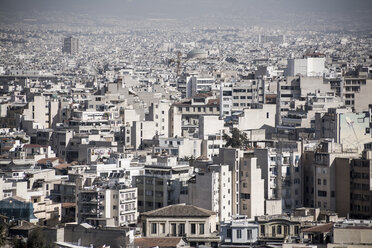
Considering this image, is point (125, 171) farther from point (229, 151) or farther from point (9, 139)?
point (9, 139)

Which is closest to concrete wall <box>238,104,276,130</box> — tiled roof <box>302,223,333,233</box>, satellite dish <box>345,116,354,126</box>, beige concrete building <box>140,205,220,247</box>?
satellite dish <box>345,116,354,126</box>

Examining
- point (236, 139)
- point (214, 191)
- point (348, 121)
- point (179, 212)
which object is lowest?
point (179, 212)

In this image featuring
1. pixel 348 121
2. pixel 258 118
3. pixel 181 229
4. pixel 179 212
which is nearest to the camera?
pixel 181 229

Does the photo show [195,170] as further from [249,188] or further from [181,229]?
[181,229]

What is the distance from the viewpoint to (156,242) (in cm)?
3278

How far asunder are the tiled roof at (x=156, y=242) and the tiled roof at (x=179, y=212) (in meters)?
2.13

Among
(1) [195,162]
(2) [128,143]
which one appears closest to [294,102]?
(2) [128,143]

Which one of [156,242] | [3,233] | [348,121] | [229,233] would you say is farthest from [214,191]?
[348,121]

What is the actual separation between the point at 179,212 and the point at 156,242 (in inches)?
108

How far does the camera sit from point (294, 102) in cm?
6038

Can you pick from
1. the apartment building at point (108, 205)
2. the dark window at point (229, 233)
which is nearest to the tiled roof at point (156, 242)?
the dark window at point (229, 233)

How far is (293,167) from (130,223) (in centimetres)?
536

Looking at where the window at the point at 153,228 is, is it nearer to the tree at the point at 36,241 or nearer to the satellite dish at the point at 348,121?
the tree at the point at 36,241

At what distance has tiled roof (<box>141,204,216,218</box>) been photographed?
1394 inches
